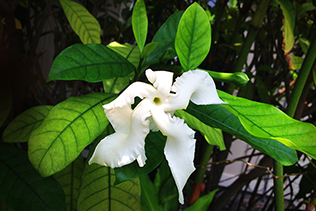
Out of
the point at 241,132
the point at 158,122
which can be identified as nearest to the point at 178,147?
the point at 158,122

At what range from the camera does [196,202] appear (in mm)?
715

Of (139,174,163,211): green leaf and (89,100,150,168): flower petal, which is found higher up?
(89,100,150,168): flower petal

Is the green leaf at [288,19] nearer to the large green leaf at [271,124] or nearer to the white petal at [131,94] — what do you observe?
the large green leaf at [271,124]

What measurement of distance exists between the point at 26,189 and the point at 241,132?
41 centimetres

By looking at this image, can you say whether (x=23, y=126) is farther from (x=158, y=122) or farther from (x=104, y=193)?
(x=158, y=122)

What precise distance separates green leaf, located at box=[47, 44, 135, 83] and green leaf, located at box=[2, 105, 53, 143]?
0.21 meters

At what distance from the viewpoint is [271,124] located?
320 millimetres

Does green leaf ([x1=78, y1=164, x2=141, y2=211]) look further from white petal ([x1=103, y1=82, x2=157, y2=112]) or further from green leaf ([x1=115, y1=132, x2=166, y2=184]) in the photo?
white petal ([x1=103, y1=82, x2=157, y2=112])

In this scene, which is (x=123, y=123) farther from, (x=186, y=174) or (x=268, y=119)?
(x=268, y=119)

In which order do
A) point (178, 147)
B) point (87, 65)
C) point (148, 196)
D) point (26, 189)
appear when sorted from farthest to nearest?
1. point (148, 196)
2. point (26, 189)
3. point (87, 65)
4. point (178, 147)

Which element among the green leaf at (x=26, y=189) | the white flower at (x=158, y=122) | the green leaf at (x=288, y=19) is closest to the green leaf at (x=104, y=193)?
the green leaf at (x=26, y=189)

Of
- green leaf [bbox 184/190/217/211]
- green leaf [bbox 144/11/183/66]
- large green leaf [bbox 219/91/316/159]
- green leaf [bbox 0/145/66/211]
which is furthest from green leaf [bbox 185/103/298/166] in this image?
green leaf [bbox 184/190/217/211]

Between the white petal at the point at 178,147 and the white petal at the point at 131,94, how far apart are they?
0.07 ft

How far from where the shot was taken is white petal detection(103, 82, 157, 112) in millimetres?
258
